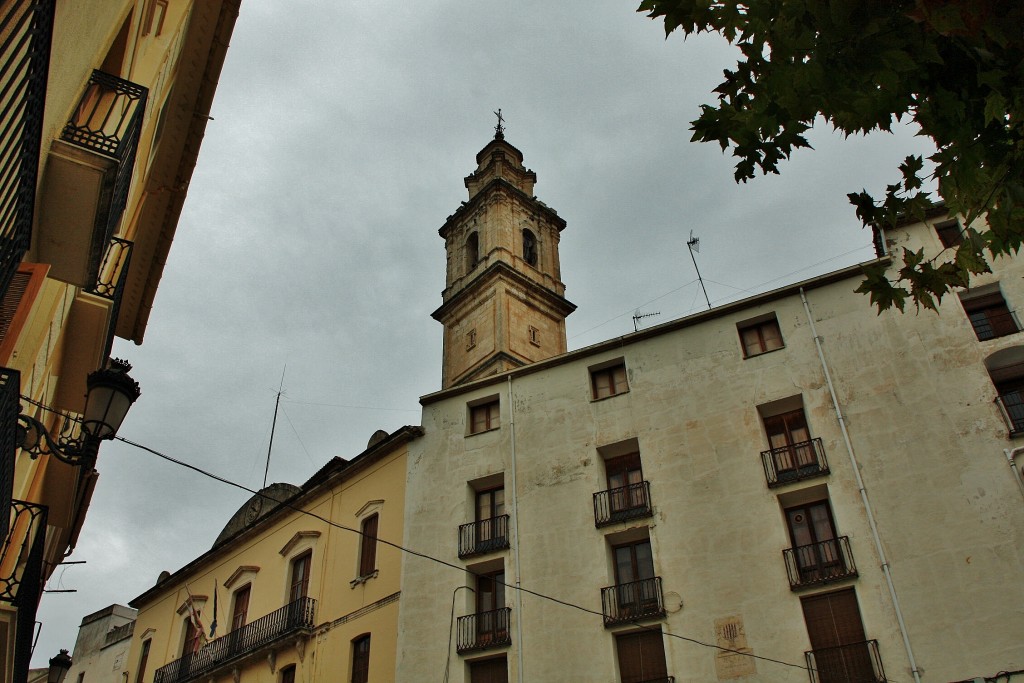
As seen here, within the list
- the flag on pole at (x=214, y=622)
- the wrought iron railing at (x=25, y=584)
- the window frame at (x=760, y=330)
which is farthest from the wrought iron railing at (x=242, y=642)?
the wrought iron railing at (x=25, y=584)

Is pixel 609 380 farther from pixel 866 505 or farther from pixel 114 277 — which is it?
pixel 114 277

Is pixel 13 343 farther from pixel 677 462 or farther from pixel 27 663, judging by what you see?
pixel 677 462

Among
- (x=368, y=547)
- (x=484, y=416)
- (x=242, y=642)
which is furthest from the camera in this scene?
(x=242, y=642)

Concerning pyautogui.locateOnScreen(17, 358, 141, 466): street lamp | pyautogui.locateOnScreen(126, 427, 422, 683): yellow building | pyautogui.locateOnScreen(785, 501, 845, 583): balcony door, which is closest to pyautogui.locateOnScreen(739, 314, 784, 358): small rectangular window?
pyautogui.locateOnScreen(785, 501, 845, 583): balcony door

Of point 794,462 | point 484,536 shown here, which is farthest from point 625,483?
point 794,462

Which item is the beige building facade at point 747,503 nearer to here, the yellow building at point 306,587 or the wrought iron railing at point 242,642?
the yellow building at point 306,587

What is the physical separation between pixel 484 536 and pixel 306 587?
703cm

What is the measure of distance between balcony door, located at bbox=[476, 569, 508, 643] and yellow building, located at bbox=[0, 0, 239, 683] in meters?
9.70

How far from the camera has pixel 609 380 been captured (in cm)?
2286

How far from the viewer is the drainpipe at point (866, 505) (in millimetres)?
15695

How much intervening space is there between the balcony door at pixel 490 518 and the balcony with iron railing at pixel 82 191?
1479 centimetres

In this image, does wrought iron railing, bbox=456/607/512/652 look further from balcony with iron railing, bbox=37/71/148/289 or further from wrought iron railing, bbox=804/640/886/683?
balcony with iron railing, bbox=37/71/148/289

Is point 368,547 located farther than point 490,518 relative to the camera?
Yes

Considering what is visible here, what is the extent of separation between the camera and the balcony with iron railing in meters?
7.39
